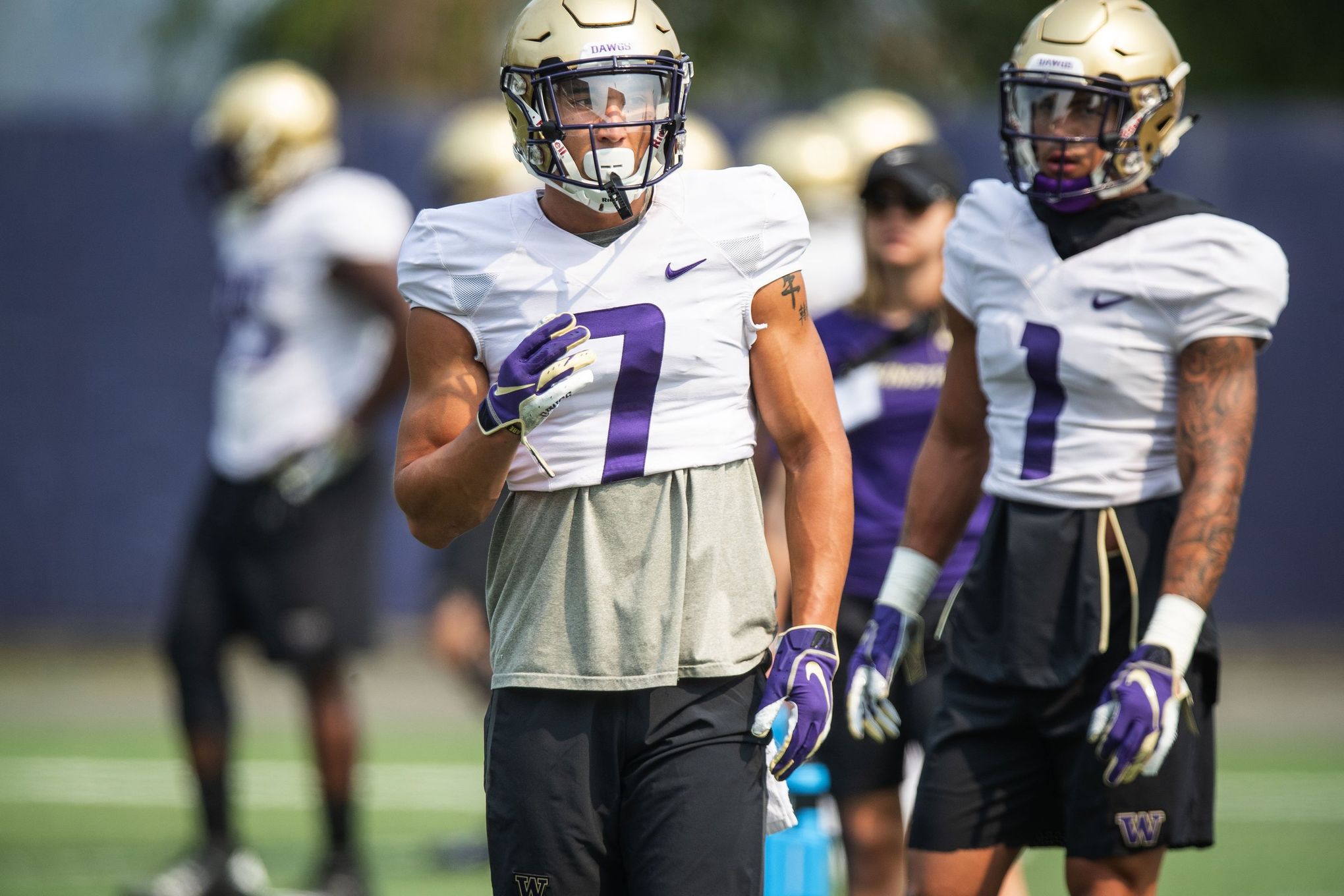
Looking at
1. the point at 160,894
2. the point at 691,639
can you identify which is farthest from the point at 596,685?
the point at 160,894

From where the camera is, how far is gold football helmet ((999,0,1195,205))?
11.9ft

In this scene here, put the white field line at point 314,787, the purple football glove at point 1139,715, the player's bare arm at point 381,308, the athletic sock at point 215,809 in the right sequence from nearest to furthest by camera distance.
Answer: the purple football glove at point 1139,715, the athletic sock at point 215,809, the player's bare arm at point 381,308, the white field line at point 314,787

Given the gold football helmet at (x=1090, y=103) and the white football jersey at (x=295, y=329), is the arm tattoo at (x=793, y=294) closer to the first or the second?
the gold football helmet at (x=1090, y=103)

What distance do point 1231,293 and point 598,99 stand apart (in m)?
1.28

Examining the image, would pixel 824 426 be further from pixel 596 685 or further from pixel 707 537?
pixel 596 685

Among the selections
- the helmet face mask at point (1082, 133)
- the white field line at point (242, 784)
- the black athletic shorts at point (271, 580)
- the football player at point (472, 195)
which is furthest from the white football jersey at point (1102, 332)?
the white field line at point (242, 784)

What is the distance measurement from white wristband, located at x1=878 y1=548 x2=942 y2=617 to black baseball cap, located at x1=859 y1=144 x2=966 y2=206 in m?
1.14

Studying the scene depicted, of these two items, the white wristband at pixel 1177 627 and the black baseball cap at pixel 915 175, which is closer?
the white wristband at pixel 1177 627

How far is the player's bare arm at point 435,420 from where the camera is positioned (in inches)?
121

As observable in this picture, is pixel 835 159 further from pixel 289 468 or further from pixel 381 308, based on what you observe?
pixel 289 468

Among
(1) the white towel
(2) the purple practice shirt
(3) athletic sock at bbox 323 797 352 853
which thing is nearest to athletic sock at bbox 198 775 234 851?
(3) athletic sock at bbox 323 797 352 853

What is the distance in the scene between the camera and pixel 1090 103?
3.64 m

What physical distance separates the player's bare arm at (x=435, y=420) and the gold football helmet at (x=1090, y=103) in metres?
1.25

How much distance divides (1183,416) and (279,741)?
6.46 metres
